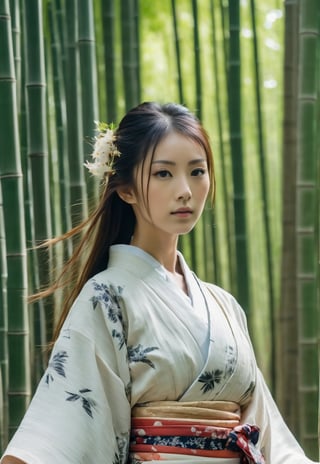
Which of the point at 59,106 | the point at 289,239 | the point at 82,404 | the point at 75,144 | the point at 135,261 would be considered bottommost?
the point at 82,404

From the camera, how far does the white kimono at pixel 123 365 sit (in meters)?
1.75

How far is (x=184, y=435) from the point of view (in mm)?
1780

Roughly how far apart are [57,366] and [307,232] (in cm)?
125

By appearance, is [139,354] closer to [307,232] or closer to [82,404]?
[82,404]

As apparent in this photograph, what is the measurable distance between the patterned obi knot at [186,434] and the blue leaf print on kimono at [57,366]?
6.6 inches

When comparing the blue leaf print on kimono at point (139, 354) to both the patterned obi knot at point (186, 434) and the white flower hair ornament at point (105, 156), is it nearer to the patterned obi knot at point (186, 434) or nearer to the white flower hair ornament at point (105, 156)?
the patterned obi knot at point (186, 434)

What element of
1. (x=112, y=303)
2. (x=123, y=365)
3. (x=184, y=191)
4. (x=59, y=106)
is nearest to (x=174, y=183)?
(x=184, y=191)

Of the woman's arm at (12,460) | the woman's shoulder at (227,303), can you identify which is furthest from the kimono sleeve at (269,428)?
the woman's arm at (12,460)

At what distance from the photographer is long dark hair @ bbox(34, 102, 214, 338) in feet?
6.26

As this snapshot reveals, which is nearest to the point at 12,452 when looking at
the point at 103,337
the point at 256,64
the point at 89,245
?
the point at 103,337

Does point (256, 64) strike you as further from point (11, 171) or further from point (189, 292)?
point (189, 292)

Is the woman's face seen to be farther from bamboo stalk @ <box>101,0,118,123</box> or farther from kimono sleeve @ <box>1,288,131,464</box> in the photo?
bamboo stalk @ <box>101,0,118,123</box>

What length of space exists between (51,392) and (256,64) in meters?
2.74

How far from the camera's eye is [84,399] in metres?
1.76
